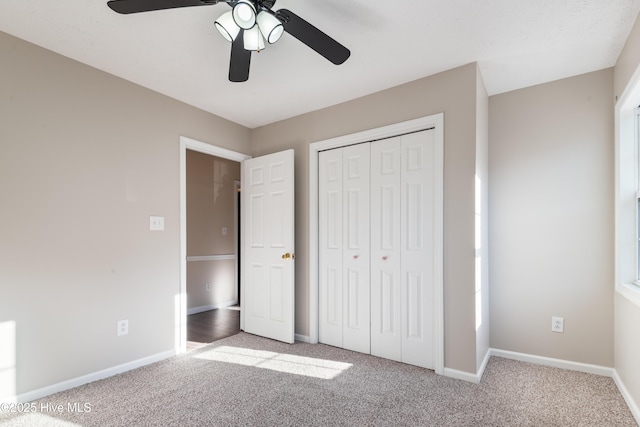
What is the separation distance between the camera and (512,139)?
301 cm

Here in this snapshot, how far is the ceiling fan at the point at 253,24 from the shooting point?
153 centimetres

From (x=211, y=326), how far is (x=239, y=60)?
10.6ft

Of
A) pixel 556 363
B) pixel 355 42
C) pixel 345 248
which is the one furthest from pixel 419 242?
pixel 355 42

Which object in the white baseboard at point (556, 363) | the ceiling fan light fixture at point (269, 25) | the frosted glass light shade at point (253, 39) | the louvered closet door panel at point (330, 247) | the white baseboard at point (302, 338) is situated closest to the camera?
the ceiling fan light fixture at point (269, 25)

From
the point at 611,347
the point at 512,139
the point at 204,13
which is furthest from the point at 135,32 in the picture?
the point at 611,347

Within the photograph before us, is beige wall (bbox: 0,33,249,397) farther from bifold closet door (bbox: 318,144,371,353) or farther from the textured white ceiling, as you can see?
bifold closet door (bbox: 318,144,371,353)

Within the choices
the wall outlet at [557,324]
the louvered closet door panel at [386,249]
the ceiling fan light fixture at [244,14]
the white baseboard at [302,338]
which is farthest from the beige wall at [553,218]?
the ceiling fan light fixture at [244,14]

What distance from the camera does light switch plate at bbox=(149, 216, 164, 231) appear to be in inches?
115

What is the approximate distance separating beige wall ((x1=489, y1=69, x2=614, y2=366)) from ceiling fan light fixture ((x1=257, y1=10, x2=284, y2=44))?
2327mm

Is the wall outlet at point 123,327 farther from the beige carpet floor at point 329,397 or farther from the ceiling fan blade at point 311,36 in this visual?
the ceiling fan blade at point 311,36

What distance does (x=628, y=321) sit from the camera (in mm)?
2201

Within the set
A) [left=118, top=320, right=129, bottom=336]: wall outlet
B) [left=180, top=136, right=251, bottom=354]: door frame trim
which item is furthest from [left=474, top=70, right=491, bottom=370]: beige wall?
[left=118, top=320, right=129, bottom=336]: wall outlet

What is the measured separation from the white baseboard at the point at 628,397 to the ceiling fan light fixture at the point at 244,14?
305 centimetres

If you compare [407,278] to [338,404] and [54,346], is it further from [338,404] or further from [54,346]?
[54,346]
